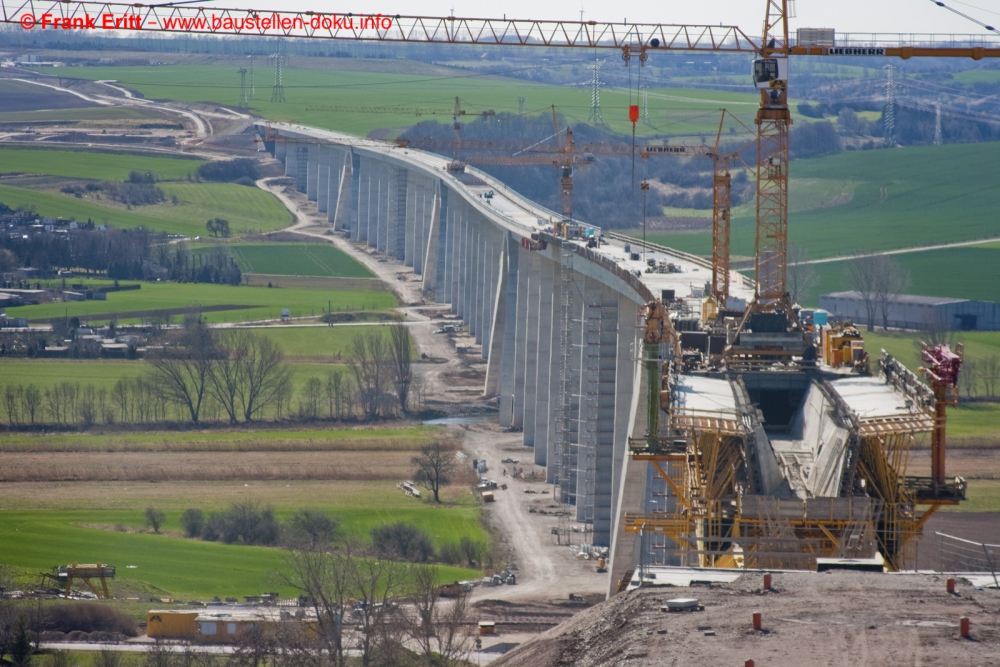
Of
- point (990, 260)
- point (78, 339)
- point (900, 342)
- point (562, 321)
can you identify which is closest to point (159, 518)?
point (562, 321)

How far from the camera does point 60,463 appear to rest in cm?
8106

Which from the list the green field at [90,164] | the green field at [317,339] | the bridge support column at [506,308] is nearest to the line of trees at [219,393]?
the green field at [317,339]

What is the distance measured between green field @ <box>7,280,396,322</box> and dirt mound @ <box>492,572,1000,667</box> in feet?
307

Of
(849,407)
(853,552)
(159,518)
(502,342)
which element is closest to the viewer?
(853,552)

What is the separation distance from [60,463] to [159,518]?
13550mm

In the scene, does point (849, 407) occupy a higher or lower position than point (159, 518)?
higher

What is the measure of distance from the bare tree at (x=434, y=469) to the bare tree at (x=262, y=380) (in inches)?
677

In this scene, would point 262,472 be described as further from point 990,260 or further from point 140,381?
point 990,260

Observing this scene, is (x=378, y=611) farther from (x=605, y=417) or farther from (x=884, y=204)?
(x=884, y=204)

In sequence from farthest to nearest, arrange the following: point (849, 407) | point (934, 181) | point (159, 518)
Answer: point (934, 181) → point (159, 518) → point (849, 407)

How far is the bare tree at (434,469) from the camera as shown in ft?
257

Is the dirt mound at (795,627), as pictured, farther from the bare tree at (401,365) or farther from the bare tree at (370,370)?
the bare tree at (401,365)

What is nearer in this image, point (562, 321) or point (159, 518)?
point (159, 518)

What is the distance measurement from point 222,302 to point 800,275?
4959 cm
